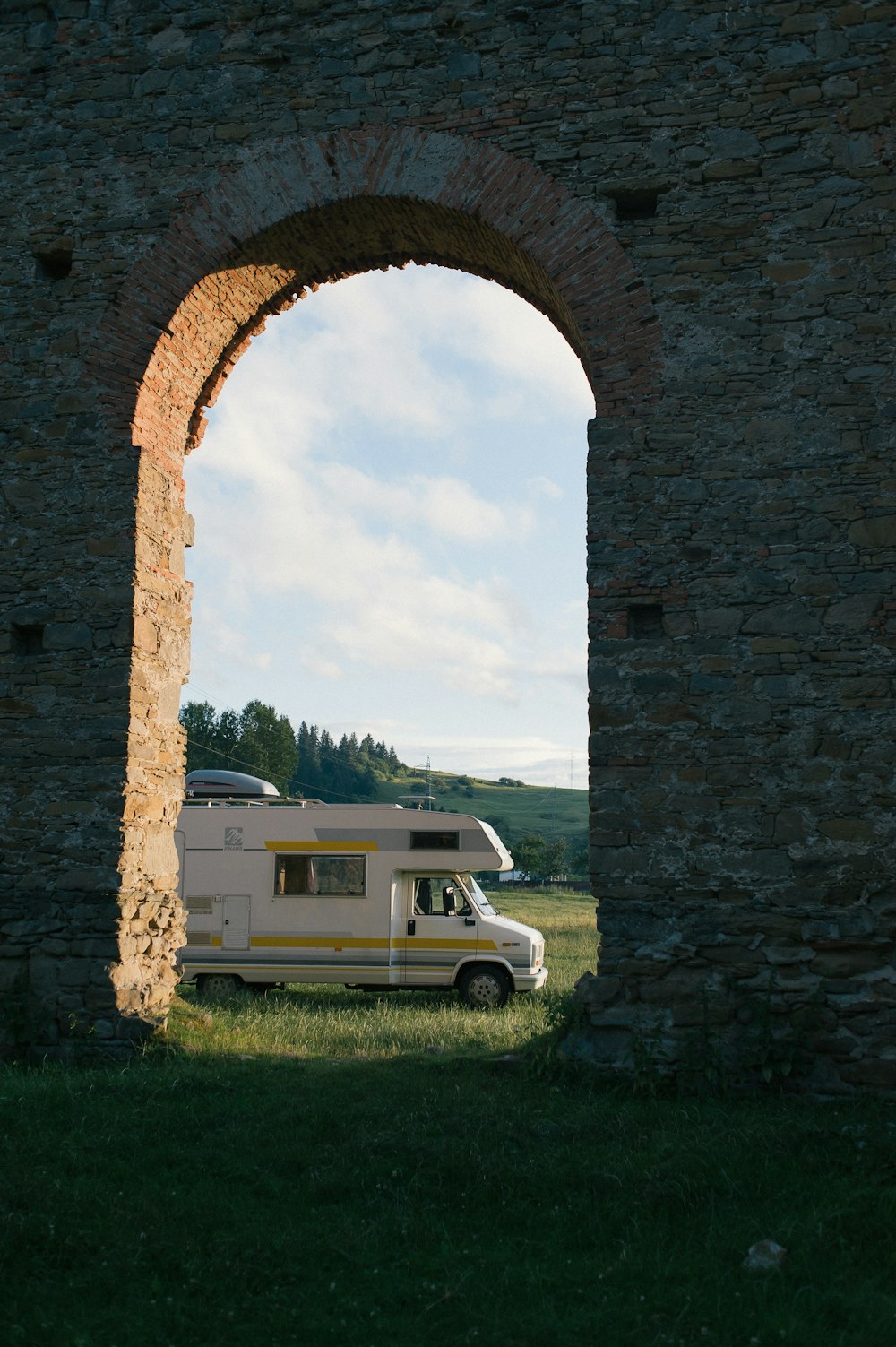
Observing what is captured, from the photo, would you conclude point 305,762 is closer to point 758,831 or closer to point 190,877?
point 190,877

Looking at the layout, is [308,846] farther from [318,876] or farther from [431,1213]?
[431,1213]

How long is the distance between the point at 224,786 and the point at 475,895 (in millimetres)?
4830

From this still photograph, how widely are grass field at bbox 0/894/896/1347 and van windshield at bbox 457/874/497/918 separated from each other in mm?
5963

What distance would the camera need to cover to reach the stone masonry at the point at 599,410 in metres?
6.84

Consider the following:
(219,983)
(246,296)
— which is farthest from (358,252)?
(219,983)

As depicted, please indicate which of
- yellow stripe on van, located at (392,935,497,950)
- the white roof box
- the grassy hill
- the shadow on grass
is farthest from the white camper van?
the grassy hill

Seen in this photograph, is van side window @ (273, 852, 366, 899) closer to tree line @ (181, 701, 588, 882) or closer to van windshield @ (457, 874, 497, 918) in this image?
van windshield @ (457, 874, 497, 918)

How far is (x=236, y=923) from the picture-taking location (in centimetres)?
1331

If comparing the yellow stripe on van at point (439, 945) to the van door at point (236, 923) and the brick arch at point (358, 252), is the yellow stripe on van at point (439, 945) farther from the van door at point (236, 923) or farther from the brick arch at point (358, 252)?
the brick arch at point (358, 252)

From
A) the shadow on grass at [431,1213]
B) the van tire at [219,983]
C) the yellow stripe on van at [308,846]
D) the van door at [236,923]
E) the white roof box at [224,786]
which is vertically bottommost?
the van tire at [219,983]

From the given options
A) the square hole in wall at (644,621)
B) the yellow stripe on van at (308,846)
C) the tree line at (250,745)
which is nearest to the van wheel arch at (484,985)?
the yellow stripe on van at (308,846)

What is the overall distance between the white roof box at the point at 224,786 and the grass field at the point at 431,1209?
893cm

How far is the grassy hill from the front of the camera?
95562 mm

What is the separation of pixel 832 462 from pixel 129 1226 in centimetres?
608
